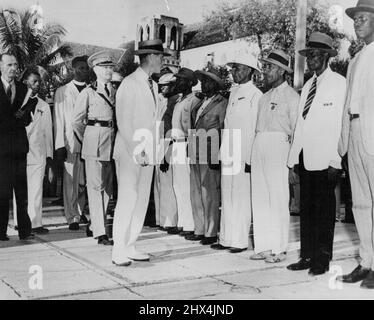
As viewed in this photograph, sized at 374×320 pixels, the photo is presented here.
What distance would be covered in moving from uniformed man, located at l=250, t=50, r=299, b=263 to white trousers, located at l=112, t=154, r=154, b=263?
1.17 metres

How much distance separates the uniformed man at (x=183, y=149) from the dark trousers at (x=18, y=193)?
6.35 feet

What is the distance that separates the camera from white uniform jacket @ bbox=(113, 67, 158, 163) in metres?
5.10

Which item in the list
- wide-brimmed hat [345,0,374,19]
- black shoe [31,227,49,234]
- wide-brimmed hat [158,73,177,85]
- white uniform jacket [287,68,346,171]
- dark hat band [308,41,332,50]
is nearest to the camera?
wide-brimmed hat [345,0,374,19]

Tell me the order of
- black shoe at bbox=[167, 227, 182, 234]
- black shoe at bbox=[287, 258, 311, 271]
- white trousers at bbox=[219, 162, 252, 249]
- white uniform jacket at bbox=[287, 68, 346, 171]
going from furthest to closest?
black shoe at bbox=[167, 227, 182, 234]
white trousers at bbox=[219, 162, 252, 249]
black shoe at bbox=[287, 258, 311, 271]
white uniform jacket at bbox=[287, 68, 346, 171]

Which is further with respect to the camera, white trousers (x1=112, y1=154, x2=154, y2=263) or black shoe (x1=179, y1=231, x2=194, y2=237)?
black shoe (x1=179, y1=231, x2=194, y2=237)

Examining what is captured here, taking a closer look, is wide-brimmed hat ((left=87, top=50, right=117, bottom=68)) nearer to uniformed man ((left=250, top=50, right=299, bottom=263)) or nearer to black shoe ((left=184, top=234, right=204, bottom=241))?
uniformed man ((left=250, top=50, right=299, bottom=263))

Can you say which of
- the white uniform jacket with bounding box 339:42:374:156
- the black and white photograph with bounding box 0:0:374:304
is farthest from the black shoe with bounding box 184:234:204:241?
the white uniform jacket with bounding box 339:42:374:156

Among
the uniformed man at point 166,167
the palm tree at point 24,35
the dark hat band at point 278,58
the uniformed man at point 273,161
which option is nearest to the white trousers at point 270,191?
the uniformed man at point 273,161

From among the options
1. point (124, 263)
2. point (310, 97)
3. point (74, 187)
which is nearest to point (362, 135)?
point (310, 97)

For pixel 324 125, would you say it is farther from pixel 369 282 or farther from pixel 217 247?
pixel 217 247

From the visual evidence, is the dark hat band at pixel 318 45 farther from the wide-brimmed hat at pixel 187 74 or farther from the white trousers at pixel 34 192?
the white trousers at pixel 34 192

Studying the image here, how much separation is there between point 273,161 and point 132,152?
4.63 feet
